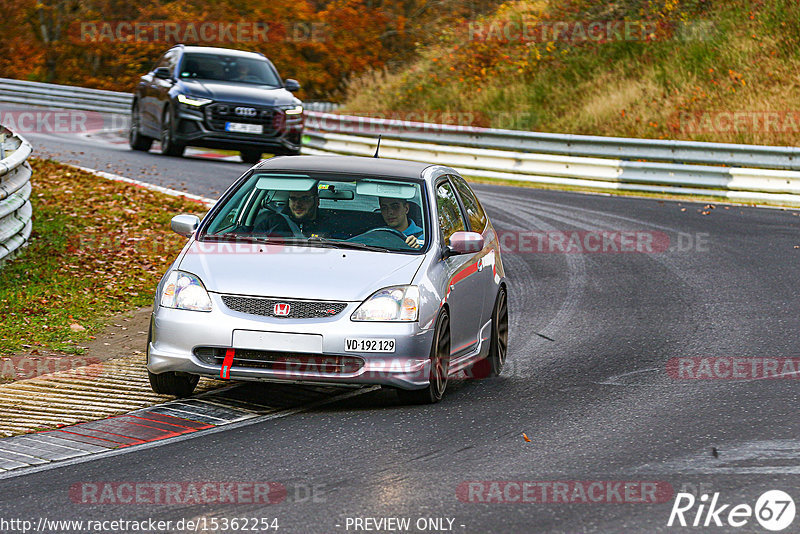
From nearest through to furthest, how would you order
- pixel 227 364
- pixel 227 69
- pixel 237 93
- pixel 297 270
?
pixel 227 364
pixel 297 270
pixel 237 93
pixel 227 69

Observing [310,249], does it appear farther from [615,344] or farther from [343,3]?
[343,3]

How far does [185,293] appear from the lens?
777cm

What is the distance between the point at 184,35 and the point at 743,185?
28.5 meters

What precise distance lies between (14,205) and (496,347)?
5589 millimetres

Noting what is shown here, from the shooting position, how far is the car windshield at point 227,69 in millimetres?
22984

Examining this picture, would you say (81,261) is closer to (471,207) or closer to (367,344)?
(471,207)

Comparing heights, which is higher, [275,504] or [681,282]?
[275,504]

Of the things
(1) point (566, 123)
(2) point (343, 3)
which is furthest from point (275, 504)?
(2) point (343, 3)

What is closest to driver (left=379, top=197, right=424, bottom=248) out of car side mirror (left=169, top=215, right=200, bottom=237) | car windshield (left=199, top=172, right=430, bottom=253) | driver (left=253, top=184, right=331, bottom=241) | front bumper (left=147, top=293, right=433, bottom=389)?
car windshield (left=199, top=172, right=430, bottom=253)

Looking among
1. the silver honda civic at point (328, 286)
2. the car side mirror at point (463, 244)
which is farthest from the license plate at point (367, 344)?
the car side mirror at point (463, 244)

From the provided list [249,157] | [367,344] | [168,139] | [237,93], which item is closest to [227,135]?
[237,93]

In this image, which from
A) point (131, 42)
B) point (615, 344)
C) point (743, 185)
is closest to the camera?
point (615, 344)

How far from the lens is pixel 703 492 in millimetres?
5855

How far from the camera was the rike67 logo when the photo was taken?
5398 millimetres
